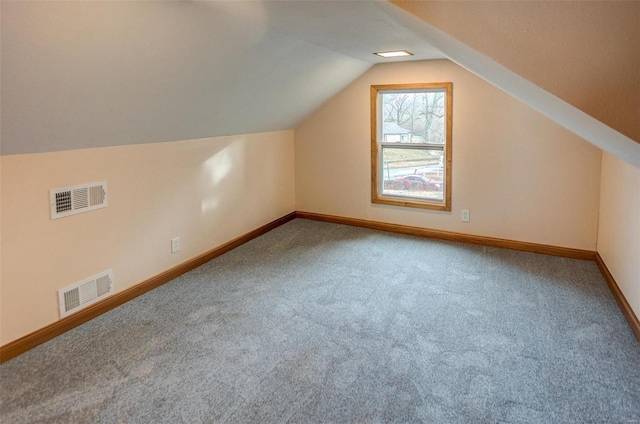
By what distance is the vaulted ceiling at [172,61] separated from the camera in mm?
1916

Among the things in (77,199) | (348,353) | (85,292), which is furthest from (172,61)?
(348,353)

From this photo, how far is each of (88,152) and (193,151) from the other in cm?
105

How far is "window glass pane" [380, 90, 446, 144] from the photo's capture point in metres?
4.67

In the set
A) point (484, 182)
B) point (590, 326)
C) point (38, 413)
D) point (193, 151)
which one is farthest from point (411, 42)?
point (38, 413)

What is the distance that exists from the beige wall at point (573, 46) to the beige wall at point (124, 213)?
2529 millimetres

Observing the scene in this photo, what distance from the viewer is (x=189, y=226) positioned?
155 inches

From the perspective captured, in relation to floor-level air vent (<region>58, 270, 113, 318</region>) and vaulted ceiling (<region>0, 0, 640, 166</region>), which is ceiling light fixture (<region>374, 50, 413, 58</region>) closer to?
vaulted ceiling (<region>0, 0, 640, 166</region>)

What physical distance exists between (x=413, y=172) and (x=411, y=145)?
0.31 meters

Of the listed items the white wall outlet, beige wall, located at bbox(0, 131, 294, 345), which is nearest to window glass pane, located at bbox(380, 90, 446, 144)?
beige wall, located at bbox(0, 131, 294, 345)

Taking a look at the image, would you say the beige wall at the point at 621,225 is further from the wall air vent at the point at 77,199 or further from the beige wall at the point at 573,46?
the wall air vent at the point at 77,199

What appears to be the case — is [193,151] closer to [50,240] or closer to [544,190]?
[50,240]

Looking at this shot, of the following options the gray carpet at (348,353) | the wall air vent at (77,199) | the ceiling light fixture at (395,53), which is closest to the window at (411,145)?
the ceiling light fixture at (395,53)

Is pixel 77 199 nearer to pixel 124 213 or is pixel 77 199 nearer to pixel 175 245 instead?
Answer: pixel 124 213

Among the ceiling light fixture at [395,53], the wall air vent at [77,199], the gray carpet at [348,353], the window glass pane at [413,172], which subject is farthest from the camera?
the window glass pane at [413,172]
